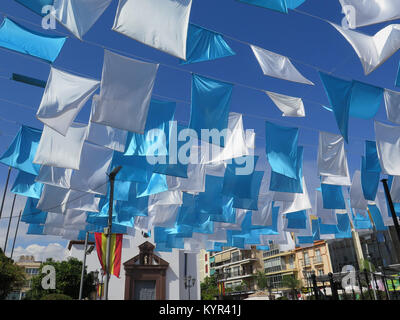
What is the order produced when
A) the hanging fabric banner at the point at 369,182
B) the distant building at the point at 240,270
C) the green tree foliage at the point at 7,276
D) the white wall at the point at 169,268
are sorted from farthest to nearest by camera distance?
1. the distant building at the point at 240,270
2. the white wall at the point at 169,268
3. the green tree foliage at the point at 7,276
4. the hanging fabric banner at the point at 369,182

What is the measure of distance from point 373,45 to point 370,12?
0.91m

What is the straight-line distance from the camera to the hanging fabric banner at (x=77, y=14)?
206 inches

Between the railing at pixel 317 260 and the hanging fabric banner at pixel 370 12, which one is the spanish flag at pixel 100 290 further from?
the railing at pixel 317 260

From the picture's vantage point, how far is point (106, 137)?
8.73 metres

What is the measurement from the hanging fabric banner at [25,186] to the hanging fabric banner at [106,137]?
381 centimetres

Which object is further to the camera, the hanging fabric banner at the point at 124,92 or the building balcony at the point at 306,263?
the building balcony at the point at 306,263

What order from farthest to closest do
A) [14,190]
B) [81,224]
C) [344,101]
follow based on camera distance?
1. [81,224]
2. [14,190]
3. [344,101]

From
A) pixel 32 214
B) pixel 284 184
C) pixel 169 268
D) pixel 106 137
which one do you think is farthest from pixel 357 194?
pixel 169 268

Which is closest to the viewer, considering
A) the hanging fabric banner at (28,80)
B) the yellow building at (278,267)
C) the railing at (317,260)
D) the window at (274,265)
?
the hanging fabric banner at (28,80)

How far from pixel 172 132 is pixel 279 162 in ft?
10.5

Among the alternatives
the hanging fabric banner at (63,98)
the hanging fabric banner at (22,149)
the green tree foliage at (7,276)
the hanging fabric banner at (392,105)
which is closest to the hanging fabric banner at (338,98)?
the hanging fabric banner at (392,105)

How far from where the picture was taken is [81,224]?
1365 cm
